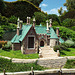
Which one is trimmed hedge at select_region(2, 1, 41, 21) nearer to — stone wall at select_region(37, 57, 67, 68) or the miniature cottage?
the miniature cottage

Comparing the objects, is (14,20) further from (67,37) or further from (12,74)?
(12,74)

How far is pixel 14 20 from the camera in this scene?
36812 millimetres

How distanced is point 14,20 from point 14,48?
19.6m

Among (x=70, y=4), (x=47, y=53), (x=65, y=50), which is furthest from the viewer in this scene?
(x=70, y=4)

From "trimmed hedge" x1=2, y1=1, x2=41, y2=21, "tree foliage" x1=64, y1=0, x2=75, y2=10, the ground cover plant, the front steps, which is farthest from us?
"tree foliage" x1=64, y1=0, x2=75, y2=10

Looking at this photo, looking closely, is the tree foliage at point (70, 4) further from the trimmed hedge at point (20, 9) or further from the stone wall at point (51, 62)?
the stone wall at point (51, 62)

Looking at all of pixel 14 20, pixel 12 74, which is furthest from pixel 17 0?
pixel 12 74

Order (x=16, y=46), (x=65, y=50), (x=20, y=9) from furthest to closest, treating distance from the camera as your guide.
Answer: (x=20, y=9) → (x=65, y=50) → (x=16, y=46)

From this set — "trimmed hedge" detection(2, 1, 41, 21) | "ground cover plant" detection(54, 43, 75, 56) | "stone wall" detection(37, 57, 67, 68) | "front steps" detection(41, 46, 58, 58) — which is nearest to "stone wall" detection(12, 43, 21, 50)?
"front steps" detection(41, 46, 58, 58)

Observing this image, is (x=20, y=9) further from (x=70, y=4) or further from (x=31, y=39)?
(x=70, y=4)

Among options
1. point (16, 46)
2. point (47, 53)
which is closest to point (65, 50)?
point (47, 53)

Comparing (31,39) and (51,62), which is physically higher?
(31,39)

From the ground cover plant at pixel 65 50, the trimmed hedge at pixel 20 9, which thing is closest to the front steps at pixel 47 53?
the ground cover plant at pixel 65 50

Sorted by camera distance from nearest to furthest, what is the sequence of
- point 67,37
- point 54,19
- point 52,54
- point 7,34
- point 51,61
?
point 51,61, point 52,54, point 7,34, point 67,37, point 54,19
